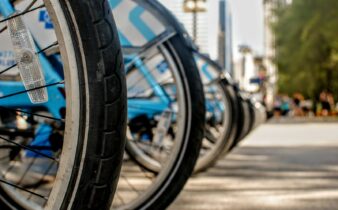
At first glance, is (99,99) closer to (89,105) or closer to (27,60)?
(89,105)

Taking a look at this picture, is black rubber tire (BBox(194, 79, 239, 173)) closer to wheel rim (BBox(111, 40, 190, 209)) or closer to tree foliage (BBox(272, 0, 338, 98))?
wheel rim (BBox(111, 40, 190, 209))

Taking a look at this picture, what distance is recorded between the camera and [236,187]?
6352 millimetres

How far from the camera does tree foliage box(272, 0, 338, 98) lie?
4159 cm

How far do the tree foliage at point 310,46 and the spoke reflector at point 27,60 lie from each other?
37274 mm

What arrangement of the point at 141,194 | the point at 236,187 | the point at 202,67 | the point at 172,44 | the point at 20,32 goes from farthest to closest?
the point at 202,67
the point at 236,187
the point at 172,44
the point at 141,194
the point at 20,32

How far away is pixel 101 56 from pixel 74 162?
26 cm

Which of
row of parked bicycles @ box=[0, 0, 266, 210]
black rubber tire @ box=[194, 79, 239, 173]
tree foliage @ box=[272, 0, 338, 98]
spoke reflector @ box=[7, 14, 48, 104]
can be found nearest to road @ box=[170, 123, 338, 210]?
black rubber tire @ box=[194, 79, 239, 173]

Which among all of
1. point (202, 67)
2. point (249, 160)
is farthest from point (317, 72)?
point (202, 67)

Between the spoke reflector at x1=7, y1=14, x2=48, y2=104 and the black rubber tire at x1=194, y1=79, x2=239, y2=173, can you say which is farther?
the black rubber tire at x1=194, y1=79, x2=239, y2=173

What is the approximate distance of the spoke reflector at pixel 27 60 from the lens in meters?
2.27

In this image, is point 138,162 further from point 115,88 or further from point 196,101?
point 115,88

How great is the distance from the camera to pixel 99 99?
2.09 metres

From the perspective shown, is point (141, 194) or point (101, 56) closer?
point (101, 56)

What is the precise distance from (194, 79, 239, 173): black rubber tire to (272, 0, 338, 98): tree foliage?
31.9 metres
